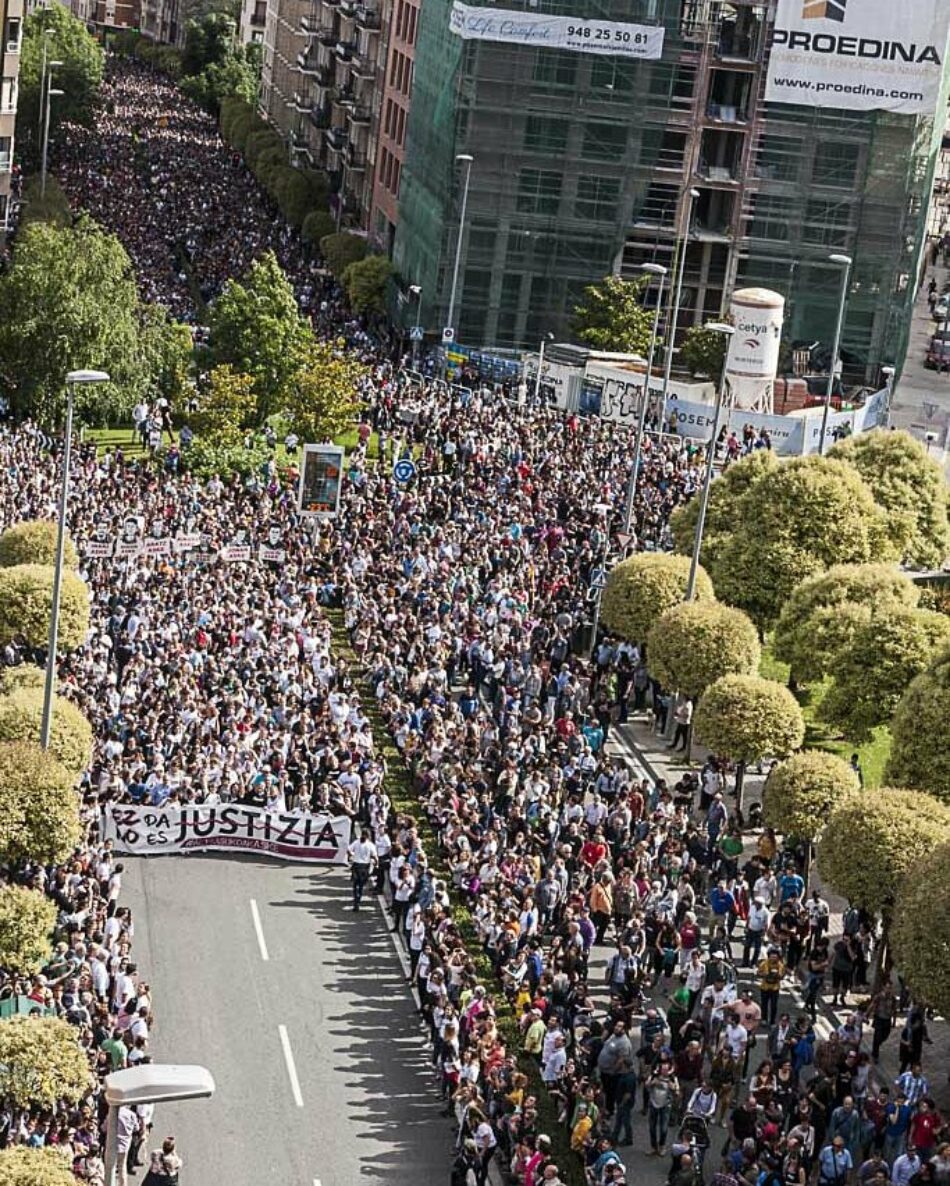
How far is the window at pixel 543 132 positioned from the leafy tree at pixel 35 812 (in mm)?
53895

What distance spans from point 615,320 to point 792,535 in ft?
113

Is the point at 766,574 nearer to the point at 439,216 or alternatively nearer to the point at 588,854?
the point at 588,854

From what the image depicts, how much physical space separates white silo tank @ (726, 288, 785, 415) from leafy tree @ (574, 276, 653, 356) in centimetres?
637

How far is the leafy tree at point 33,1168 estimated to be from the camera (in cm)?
2331

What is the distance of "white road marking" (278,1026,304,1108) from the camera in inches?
1223

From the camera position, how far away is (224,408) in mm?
64062

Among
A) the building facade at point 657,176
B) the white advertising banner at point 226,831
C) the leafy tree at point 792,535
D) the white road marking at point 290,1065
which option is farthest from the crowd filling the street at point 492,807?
the building facade at point 657,176

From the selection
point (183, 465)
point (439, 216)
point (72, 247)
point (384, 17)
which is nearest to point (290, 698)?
point (183, 465)

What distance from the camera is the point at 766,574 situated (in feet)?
163

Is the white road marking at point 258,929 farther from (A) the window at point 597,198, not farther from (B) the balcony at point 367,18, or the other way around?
(B) the balcony at point 367,18

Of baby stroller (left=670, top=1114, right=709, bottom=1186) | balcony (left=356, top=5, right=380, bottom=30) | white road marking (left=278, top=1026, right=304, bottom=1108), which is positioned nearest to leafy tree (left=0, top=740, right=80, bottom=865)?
white road marking (left=278, top=1026, right=304, bottom=1108)

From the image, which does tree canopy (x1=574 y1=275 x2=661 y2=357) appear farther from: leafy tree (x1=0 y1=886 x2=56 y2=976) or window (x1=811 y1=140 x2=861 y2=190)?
leafy tree (x1=0 y1=886 x2=56 y2=976)

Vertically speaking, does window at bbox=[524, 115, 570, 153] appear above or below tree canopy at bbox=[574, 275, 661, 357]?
above

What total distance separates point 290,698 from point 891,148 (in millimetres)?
49242
